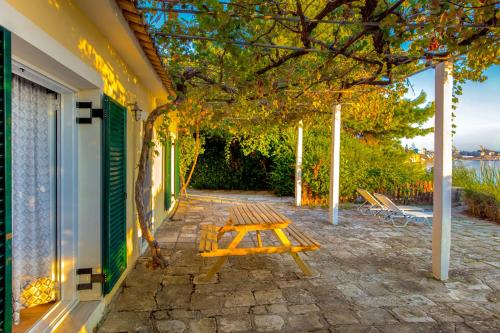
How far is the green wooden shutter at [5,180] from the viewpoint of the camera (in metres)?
1.52

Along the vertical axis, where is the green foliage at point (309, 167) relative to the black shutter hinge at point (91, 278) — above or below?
above

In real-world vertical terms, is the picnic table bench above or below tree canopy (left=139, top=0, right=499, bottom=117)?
below

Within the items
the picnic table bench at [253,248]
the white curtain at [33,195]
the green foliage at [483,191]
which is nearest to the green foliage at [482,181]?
the green foliage at [483,191]

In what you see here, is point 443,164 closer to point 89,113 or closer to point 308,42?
point 308,42

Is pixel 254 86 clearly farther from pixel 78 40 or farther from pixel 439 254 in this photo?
pixel 439 254

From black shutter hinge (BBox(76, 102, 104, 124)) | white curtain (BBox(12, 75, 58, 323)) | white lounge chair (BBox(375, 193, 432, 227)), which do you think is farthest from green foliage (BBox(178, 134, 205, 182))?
white curtain (BBox(12, 75, 58, 323))

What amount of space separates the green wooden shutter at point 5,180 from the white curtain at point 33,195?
82cm

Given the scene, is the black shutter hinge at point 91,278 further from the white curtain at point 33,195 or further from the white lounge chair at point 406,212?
the white lounge chair at point 406,212

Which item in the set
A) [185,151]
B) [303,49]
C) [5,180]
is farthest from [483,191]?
[5,180]

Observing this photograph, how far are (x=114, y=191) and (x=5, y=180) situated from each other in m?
1.90

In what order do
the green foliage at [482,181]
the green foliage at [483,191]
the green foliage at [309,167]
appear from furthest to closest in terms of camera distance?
the green foliage at [309,167] → the green foliage at [482,181] → the green foliage at [483,191]

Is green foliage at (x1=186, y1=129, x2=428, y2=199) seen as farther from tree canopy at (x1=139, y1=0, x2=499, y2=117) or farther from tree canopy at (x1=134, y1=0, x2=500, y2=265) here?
tree canopy at (x1=139, y1=0, x2=499, y2=117)

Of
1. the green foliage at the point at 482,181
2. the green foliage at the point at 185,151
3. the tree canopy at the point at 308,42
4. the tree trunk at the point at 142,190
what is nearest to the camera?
the tree canopy at the point at 308,42

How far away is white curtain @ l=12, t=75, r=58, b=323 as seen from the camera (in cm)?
234
